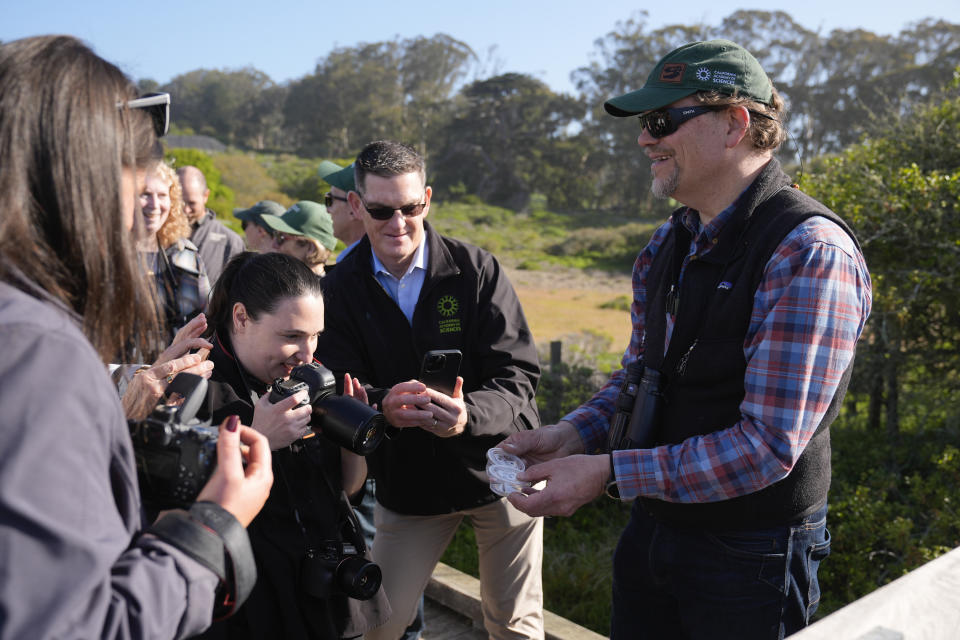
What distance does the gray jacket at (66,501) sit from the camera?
38.3 inches

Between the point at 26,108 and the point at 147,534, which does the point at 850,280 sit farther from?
the point at 26,108

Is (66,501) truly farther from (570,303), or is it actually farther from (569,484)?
(570,303)

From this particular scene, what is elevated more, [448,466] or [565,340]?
[448,466]

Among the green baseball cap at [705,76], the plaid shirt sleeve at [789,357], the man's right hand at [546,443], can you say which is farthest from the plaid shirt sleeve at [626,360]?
the plaid shirt sleeve at [789,357]

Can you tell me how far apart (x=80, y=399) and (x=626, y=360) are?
6.17 ft

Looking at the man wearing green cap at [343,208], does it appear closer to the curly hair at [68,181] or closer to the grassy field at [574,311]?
the curly hair at [68,181]

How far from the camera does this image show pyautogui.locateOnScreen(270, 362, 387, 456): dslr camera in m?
2.21

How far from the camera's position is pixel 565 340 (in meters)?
13.2

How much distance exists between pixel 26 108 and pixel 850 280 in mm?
1777

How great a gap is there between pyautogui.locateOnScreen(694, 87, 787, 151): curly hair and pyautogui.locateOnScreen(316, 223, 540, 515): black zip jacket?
1.30 meters

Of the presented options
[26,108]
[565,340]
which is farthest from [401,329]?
[565,340]

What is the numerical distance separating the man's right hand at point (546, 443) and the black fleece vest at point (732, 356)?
390mm

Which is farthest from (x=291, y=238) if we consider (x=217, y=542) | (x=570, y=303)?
(x=570, y=303)

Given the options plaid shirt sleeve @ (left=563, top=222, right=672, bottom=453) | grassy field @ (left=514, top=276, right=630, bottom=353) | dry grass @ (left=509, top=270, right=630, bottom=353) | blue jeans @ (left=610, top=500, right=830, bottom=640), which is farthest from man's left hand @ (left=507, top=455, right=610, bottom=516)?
grassy field @ (left=514, top=276, right=630, bottom=353)
